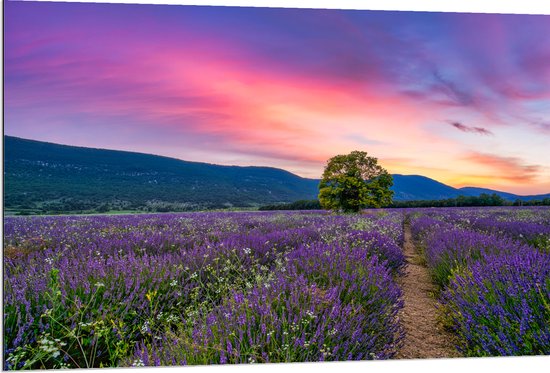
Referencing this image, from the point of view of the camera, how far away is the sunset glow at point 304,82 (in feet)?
11.1

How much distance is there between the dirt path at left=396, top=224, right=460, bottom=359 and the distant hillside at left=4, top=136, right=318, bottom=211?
2248 millimetres

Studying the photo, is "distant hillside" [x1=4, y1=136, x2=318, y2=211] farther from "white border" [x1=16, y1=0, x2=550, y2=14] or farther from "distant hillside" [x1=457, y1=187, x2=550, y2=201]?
"distant hillside" [x1=457, y1=187, x2=550, y2=201]

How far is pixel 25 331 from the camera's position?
2191 millimetres

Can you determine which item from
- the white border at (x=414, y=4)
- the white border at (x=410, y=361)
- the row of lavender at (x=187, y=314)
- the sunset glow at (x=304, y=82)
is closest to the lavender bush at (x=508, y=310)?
the white border at (x=410, y=361)

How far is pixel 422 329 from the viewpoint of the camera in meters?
2.89

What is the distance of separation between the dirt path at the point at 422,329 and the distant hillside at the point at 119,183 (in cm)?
134

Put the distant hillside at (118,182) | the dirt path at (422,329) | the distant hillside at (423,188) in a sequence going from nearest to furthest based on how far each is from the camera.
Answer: the dirt path at (422,329), the distant hillside at (118,182), the distant hillside at (423,188)

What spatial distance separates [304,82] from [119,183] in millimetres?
3010

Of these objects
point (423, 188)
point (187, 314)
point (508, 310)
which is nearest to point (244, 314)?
point (187, 314)

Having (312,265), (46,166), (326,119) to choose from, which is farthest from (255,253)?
(46,166)

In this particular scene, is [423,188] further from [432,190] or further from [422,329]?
[422,329]

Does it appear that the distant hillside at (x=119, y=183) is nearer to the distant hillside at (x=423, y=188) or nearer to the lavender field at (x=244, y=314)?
the distant hillside at (x=423, y=188)

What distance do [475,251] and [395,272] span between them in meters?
0.89

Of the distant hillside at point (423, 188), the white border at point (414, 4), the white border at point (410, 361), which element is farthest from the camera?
the distant hillside at point (423, 188)
